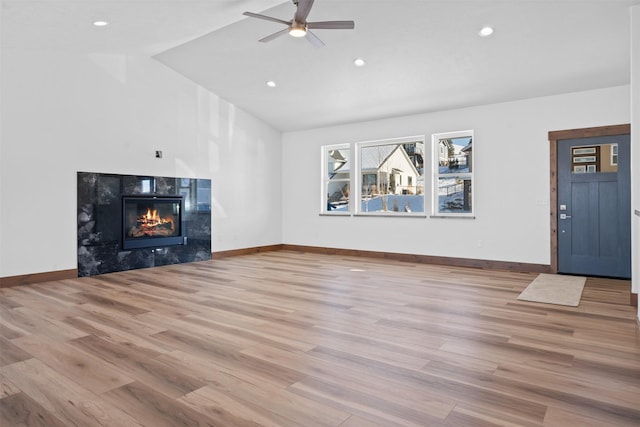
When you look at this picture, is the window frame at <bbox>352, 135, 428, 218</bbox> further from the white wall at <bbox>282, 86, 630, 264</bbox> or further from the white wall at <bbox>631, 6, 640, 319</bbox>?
the white wall at <bbox>631, 6, 640, 319</bbox>

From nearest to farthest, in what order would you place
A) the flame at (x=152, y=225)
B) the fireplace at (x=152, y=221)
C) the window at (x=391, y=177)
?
1. the fireplace at (x=152, y=221)
2. the flame at (x=152, y=225)
3. the window at (x=391, y=177)

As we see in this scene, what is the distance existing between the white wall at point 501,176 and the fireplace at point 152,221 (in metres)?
3.45

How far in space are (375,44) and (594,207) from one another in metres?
3.90

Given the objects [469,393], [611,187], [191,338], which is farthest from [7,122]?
[611,187]

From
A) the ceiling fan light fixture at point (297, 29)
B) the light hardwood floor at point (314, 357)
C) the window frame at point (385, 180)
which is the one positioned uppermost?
the ceiling fan light fixture at point (297, 29)

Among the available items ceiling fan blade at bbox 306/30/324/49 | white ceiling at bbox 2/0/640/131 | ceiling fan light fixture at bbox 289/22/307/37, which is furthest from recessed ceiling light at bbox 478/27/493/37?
ceiling fan light fixture at bbox 289/22/307/37

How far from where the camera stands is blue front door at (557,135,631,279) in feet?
18.5

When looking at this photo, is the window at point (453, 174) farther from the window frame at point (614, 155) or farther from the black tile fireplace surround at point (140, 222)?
the black tile fireplace surround at point (140, 222)

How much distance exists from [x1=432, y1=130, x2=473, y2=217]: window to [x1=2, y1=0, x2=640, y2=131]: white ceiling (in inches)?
23.8

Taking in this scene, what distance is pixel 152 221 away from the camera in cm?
664

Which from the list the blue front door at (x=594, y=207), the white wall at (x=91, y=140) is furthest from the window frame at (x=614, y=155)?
the white wall at (x=91, y=140)

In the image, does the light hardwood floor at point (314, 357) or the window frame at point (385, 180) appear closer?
the light hardwood floor at point (314, 357)

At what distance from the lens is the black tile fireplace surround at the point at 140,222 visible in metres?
5.80

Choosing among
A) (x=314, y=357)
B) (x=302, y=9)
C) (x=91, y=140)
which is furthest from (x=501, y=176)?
(x=91, y=140)
